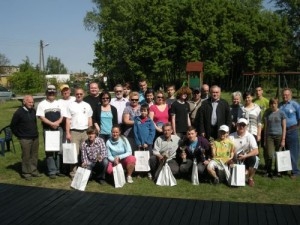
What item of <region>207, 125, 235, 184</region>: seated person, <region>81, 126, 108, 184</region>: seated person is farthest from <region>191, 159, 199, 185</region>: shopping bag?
<region>81, 126, 108, 184</region>: seated person

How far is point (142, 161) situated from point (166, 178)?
58cm

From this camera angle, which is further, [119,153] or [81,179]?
[119,153]

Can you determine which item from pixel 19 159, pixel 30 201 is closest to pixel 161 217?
pixel 30 201

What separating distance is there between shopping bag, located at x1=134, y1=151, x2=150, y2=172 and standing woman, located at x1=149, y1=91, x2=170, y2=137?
22.4 inches

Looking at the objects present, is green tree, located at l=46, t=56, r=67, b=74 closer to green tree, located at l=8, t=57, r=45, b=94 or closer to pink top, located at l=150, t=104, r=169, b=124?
green tree, located at l=8, t=57, r=45, b=94

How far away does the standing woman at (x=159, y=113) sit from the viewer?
25.3ft

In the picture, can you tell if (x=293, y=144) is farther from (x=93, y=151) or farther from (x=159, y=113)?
(x=93, y=151)

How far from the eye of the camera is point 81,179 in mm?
6980

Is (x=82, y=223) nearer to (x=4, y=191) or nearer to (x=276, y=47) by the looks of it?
(x=4, y=191)

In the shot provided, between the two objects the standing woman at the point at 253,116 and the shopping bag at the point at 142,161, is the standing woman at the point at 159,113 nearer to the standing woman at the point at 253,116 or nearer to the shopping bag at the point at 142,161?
the shopping bag at the point at 142,161

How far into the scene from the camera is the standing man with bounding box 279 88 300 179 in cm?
746

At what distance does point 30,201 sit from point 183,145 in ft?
Result: 9.49

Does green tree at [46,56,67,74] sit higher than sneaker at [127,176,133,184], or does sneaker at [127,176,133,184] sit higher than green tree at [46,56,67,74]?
green tree at [46,56,67,74]

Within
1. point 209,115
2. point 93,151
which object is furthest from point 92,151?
point 209,115
